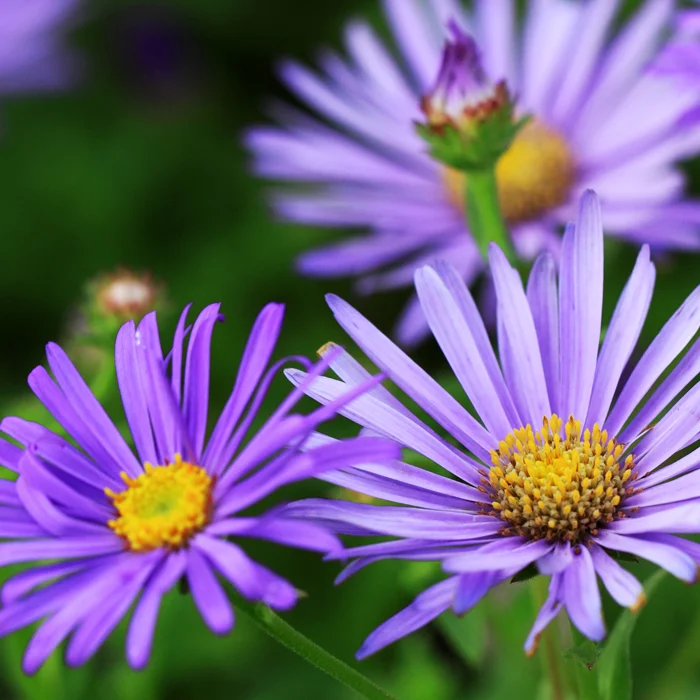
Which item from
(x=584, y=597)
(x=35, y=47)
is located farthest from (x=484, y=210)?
(x=35, y=47)

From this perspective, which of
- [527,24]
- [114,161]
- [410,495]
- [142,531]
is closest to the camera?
[142,531]

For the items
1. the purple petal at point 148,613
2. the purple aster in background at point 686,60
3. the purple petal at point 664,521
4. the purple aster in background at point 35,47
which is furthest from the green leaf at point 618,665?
the purple aster in background at point 35,47

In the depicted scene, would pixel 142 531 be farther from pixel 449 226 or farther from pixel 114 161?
pixel 114 161

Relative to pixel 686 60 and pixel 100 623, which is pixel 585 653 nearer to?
pixel 100 623

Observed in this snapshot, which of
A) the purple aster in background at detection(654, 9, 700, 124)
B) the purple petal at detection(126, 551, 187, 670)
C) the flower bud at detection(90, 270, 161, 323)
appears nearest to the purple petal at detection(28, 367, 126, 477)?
the purple petal at detection(126, 551, 187, 670)

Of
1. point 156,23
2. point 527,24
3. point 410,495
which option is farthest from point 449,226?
point 156,23

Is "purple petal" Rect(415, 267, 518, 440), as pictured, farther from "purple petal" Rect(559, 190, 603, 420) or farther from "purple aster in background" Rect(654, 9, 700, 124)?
"purple aster in background" Rect(654, 9, 700, 124)
